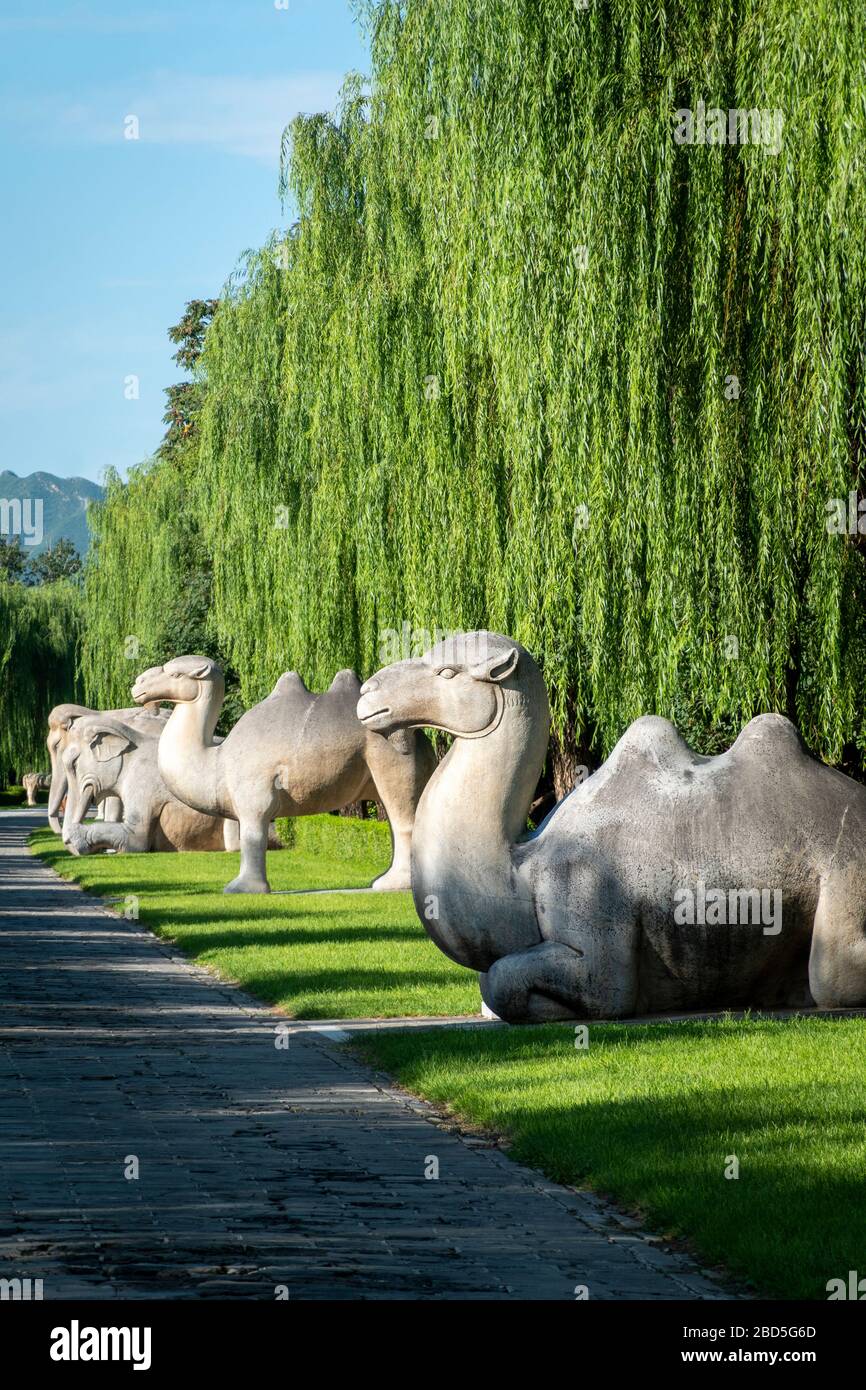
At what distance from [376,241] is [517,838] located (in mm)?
12133

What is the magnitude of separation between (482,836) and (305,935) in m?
5.96

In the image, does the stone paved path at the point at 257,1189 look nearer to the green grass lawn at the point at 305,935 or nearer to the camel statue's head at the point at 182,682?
the green grass lawn at the point at 305,935

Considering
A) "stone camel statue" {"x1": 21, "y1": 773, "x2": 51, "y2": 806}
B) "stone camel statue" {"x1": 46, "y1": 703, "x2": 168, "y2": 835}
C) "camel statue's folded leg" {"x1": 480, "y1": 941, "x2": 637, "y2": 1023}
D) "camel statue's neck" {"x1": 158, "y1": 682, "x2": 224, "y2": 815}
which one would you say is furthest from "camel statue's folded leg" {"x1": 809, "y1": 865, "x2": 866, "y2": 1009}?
"stone camel statue" {"x1": 21, "y1": 773, "x2": 51, "y2": 806}

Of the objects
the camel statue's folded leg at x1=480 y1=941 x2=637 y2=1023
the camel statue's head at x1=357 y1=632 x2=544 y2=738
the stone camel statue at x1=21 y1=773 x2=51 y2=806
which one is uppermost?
the camel statue's head at x1=357 y1=632 x2=544 y2=738

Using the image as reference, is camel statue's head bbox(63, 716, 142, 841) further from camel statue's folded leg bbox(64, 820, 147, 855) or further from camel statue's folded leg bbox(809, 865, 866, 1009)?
camel statue's folded leg bbox(809, 865, 866, 1009)

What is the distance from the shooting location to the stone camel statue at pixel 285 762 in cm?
2248

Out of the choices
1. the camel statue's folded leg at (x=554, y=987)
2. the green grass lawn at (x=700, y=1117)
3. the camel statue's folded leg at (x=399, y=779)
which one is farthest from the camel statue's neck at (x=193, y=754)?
the green grass lawn at (x=700, y=1117)

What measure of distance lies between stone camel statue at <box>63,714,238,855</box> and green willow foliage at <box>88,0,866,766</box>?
14.5 m

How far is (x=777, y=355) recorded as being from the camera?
13.1 m

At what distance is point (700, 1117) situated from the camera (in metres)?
7.61

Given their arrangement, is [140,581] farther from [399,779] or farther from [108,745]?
[399,779]

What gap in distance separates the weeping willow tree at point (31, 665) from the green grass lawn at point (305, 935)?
120 feet

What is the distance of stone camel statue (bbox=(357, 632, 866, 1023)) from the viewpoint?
10508mm
